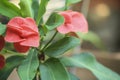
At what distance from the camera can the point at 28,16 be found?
970 millimetres

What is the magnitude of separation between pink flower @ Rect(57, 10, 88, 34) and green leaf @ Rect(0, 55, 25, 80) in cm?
18

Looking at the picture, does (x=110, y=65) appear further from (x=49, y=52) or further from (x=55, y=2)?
(x=49, y=52)

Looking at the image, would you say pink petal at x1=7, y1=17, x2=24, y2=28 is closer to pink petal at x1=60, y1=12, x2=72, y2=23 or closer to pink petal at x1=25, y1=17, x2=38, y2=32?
pink petal at x1=25, y1=17, x2=38, y2=32

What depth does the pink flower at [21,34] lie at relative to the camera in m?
0.85

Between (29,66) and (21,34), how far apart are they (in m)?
0.11

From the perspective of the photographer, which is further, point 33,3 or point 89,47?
point 89,47

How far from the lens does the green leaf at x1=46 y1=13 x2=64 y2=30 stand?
915 mm

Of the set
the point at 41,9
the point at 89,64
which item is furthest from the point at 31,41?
the point at 89,64

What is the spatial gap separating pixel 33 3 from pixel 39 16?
0.30 ft

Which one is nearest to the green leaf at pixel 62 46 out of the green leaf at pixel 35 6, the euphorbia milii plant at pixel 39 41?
the euphorbia milii plant at pixel 39 41

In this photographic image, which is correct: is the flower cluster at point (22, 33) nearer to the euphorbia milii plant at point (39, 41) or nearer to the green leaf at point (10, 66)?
the euphorbia milii plant at point (39, 41)

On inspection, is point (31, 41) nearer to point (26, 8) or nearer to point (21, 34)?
point (21, 34)

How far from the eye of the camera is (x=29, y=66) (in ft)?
3.06

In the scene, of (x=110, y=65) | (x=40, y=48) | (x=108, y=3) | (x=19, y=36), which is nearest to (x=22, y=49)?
(x=19, y=36)
